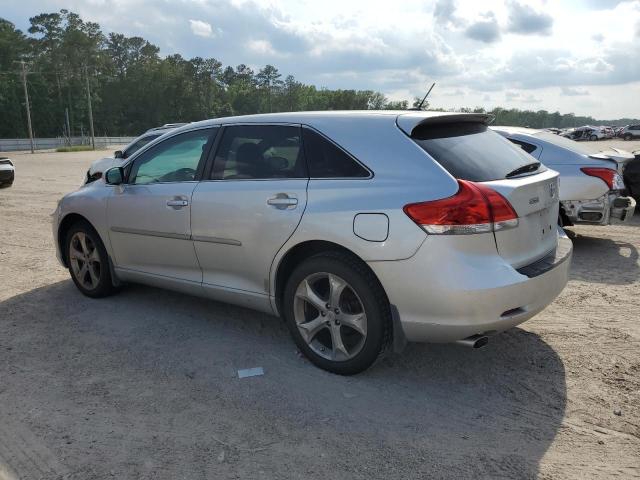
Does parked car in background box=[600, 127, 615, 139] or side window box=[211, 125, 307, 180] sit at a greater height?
side window box=[211, 125, 307, 180]

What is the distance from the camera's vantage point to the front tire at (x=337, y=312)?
342 centimetres

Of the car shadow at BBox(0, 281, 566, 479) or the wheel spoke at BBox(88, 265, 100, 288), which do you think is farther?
the wheel spoke at BBox(88, 265, 100, 288)

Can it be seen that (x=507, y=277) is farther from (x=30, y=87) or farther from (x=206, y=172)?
(x=30, y=87)

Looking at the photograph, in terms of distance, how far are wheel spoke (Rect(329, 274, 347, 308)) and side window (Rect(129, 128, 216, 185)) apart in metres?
1.59

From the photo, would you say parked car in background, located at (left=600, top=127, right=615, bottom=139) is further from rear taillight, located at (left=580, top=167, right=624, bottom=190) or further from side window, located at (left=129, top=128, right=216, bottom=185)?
side window, located at (left=129, top=128, right=216, bottom=185)

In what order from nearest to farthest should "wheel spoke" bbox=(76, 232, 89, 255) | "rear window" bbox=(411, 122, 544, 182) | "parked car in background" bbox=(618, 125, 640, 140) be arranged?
"rear window" bbox=(411, 122, 544, 182)
"wheel spoke" bbox=(76, 232, 89, 255)
"parked car in background" bbox=(618, 125, 640, 140)

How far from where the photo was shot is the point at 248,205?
13.0ft

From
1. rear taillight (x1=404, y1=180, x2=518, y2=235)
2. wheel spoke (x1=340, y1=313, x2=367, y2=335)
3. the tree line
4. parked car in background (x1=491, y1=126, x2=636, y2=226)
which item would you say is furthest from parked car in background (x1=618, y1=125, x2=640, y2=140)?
wheel spoke (x1=340, y1=313, x2=367, y2=335)

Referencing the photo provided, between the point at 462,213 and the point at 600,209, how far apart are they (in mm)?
4507

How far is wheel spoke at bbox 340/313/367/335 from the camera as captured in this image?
11.5ft

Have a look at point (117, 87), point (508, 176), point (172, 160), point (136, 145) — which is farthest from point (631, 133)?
point (117, 87)

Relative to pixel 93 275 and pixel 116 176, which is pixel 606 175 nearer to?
pixel 116 176

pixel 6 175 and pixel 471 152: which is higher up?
pixel 471 152

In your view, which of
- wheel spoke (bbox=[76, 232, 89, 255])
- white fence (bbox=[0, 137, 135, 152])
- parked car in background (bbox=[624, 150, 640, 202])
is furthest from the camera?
white fence (bbox=[0, 137, 135, 152])
